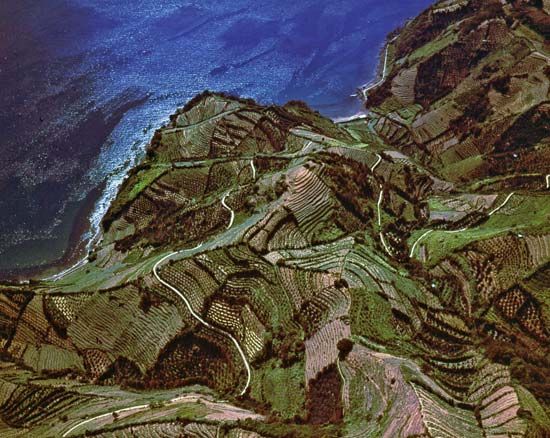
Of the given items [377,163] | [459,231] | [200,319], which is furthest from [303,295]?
[377,163]

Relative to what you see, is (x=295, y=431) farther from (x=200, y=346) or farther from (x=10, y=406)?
(x=10, y=406)

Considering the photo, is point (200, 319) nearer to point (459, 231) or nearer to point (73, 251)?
point (73, 251)

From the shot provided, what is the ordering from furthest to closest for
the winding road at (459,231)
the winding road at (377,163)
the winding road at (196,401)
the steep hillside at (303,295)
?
the winding road at (377,163) < the winding road at (459,231) < the steep hillside at (303,295) < the winding road at (196,401)

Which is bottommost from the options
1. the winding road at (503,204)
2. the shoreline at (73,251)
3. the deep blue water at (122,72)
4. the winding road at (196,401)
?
the winding road at (503,204)

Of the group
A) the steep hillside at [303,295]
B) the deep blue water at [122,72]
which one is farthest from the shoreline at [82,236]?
the steep hillside at [303,295]

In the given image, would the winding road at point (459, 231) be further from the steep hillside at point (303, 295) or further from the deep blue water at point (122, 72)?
the deep blue water at point (122, 72)

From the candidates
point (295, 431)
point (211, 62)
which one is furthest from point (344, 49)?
point (295, 431)
